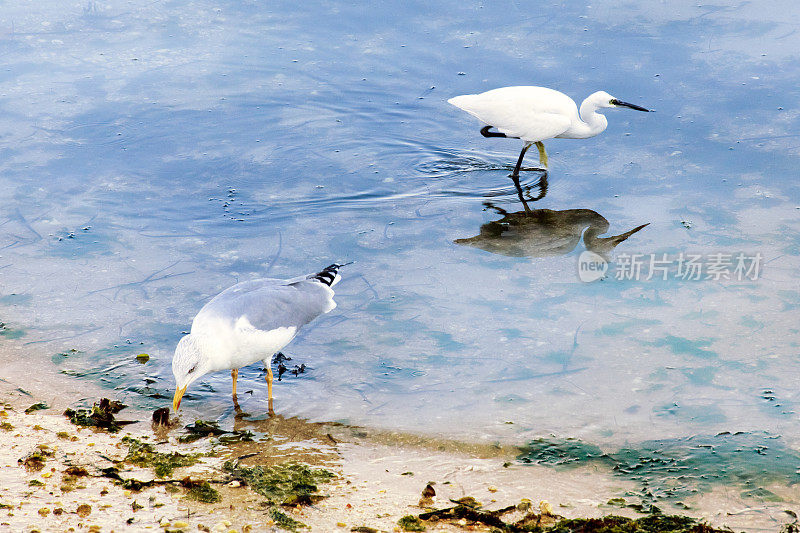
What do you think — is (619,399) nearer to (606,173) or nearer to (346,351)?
(346,351)

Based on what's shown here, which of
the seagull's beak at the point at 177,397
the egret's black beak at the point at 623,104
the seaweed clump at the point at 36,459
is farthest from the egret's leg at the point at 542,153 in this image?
the seaweed clump at the point at 36,459

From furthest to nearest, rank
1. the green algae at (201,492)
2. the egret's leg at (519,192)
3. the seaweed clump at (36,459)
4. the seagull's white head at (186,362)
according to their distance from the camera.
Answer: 1. the egret's leg at (519,192)
2. the seagull's white head at (186,362)
3. the seaweed clump at (36,459)
4. the green algae at (201,492)

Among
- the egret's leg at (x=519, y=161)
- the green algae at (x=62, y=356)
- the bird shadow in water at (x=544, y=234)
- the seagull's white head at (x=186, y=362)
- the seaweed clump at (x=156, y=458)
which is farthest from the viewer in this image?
the egret's leg at (x=519, y=161)

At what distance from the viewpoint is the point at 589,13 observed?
11.6 meters

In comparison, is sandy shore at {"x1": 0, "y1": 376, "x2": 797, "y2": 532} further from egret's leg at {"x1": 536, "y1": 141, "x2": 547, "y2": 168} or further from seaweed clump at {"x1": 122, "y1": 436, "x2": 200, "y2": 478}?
egret's leg at {"x1": 536, "y1": 141, "x2": 547, "y2": 168}

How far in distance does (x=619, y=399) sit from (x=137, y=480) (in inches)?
121

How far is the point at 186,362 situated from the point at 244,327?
1.35 feet

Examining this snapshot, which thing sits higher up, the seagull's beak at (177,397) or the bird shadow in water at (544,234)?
the bird shadow in water at (544,234)

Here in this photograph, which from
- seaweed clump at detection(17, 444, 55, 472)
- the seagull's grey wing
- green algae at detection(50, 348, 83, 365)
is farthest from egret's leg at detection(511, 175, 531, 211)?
seaweed clump at detection(17, 444, 55, 472)

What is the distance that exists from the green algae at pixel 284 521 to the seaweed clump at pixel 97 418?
1501 mm

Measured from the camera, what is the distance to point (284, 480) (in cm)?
491

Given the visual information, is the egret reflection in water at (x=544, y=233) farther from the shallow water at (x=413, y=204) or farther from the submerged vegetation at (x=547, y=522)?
the submerged vegetation at (x=547, y=522)

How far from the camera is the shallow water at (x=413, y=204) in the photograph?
240 inches

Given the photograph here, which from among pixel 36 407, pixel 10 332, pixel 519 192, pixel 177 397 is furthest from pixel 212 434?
pixel 519 192
